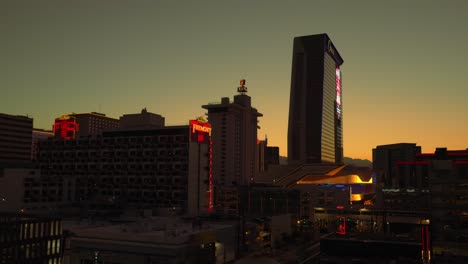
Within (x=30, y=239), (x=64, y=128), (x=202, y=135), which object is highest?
(x=64, y=128)

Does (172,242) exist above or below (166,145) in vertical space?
below

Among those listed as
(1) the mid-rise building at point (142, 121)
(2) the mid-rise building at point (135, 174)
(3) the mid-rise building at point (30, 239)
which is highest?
(1) the mid-rise building at point (142, 121)

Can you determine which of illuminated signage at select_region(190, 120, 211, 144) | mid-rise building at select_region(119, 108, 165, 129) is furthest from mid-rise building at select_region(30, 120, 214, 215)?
mid-rise building at select_region(119, 108, 165, 129)

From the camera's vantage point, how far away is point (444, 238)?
99.1 m

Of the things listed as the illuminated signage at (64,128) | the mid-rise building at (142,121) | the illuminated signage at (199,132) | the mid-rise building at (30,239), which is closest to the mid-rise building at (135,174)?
the illuminated signage at (199,132)

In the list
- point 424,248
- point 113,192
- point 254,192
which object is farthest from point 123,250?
point 254,192

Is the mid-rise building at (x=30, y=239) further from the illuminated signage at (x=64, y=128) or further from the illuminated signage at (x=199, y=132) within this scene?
the illuminated signage at (x=64, y=128)

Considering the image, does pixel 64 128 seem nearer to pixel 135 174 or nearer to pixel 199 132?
pixel 135 174

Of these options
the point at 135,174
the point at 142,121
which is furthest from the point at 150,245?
the point at 142,121

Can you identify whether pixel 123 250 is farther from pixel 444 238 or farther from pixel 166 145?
pixel 166 145

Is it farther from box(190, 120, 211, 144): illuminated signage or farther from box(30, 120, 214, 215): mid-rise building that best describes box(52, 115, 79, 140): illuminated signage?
box(190, 120, 211, 144): illuminated signage

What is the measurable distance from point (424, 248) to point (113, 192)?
11579 centimetres

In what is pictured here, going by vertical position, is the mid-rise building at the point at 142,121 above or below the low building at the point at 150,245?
above

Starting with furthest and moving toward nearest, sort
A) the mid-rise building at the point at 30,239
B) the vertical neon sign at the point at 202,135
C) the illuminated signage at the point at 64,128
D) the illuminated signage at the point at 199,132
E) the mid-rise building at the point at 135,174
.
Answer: the illuminated signage at the point at 64,128, the vertical neon sign at the point at 202,135, the illuminated signage at the point at 199,132, the mid-rise building at the point at 135,174, the mid-rise building at the point at 30,239
